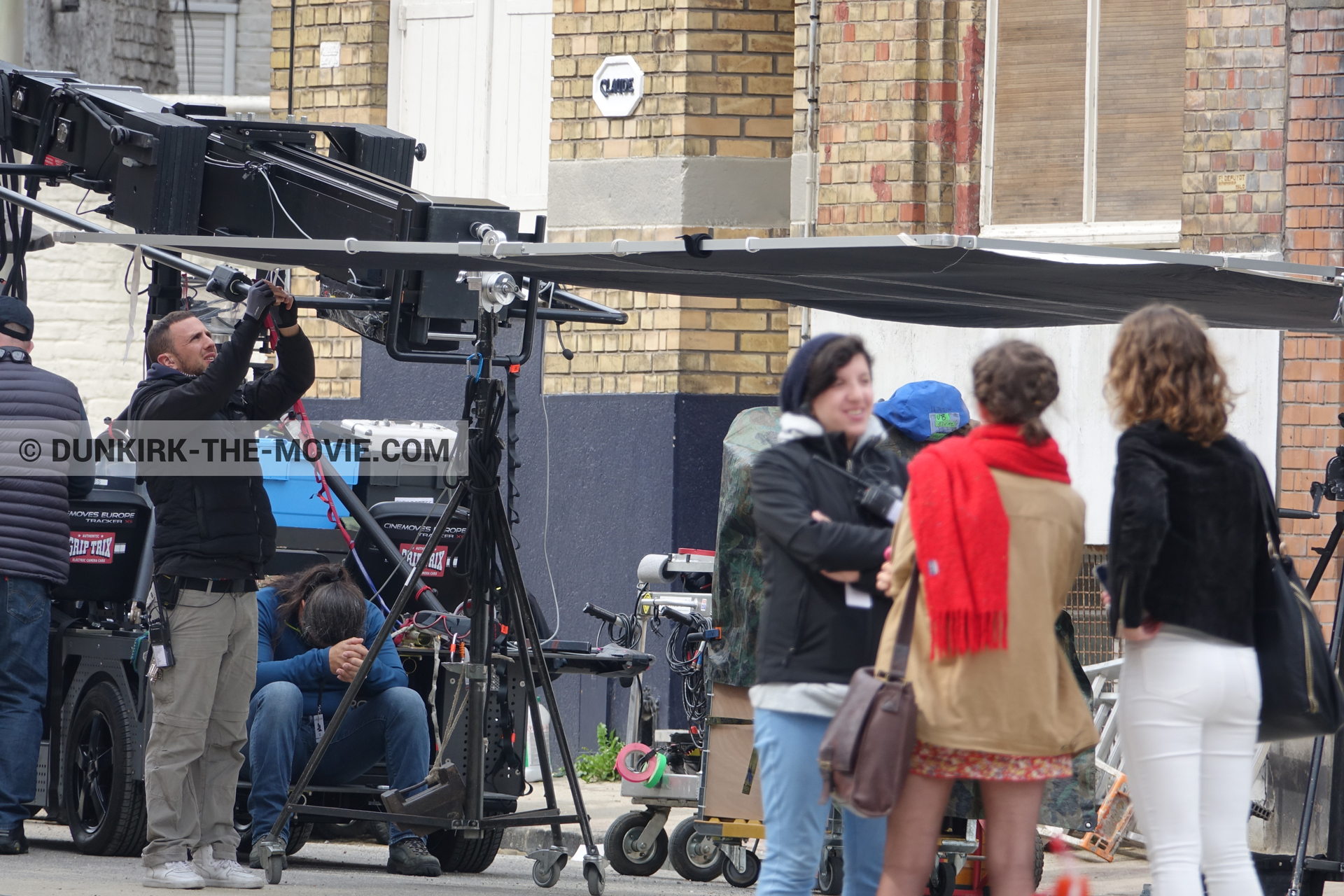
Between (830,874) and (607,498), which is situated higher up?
(607,498)

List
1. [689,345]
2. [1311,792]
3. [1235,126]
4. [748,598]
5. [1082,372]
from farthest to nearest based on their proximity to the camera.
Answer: [689,345] → [1082,372] → [1235,126] → [748,598] → [1311,792]

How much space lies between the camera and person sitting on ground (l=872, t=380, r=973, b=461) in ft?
21.8

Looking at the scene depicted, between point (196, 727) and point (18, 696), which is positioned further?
point (18, 696)

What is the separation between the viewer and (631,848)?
8.94m

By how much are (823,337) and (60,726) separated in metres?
4.66

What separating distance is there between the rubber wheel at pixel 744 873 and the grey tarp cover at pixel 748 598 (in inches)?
68.1

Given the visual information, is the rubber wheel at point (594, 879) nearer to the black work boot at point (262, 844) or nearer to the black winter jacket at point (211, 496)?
the black work boot at point (262, 844)

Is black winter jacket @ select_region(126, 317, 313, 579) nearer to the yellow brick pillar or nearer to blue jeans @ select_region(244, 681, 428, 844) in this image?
blue jeans @ select_region(244, 681, 428, 844)

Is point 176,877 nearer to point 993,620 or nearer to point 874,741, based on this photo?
point 874,741

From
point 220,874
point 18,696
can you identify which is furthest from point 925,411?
point 18,696

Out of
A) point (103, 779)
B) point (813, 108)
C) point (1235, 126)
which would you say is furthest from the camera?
point (813, 108)

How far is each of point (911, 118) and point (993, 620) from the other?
21.9 feet

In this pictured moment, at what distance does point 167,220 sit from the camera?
780 cm

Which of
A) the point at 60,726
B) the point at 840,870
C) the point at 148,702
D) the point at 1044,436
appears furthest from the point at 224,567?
the point at 1044,436
